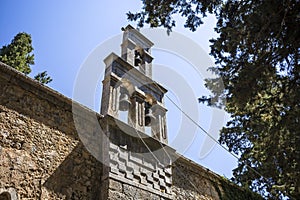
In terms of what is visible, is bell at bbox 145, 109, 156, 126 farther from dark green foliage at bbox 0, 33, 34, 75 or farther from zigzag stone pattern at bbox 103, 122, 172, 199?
dark green foliage at bbox 0, 33, 34, 75

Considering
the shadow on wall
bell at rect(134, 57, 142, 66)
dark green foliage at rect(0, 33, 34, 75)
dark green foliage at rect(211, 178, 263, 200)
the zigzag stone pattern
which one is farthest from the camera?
dark green foliage at rect(0, 33, 34, 75)

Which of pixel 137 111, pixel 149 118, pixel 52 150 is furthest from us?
pixel 149 118

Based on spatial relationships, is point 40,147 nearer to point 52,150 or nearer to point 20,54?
point 52,150

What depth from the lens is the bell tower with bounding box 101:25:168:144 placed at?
520cm

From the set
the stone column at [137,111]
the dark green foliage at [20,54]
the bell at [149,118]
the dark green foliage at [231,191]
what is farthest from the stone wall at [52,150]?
the dark green foliage at [20,54]

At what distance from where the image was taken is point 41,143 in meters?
4.11

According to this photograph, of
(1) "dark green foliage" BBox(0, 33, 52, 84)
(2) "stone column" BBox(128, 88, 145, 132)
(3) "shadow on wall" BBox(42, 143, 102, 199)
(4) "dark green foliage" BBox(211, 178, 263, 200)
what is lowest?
(3) "shadow on wall" BBox(42, 143, 102, 199)

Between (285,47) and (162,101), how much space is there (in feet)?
8.53

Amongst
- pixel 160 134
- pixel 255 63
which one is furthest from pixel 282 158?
pixel 160 134

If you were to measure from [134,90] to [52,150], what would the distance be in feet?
6.38

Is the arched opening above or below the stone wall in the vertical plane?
below

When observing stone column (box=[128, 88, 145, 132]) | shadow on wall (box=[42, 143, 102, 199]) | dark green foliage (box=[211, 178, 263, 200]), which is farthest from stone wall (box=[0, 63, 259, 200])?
dark green foliage (box=[211, 178, 263, 200])

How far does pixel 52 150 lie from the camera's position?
13.7ft

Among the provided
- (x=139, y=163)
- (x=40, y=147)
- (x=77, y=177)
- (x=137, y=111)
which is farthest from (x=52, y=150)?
(x=137, y=111)
